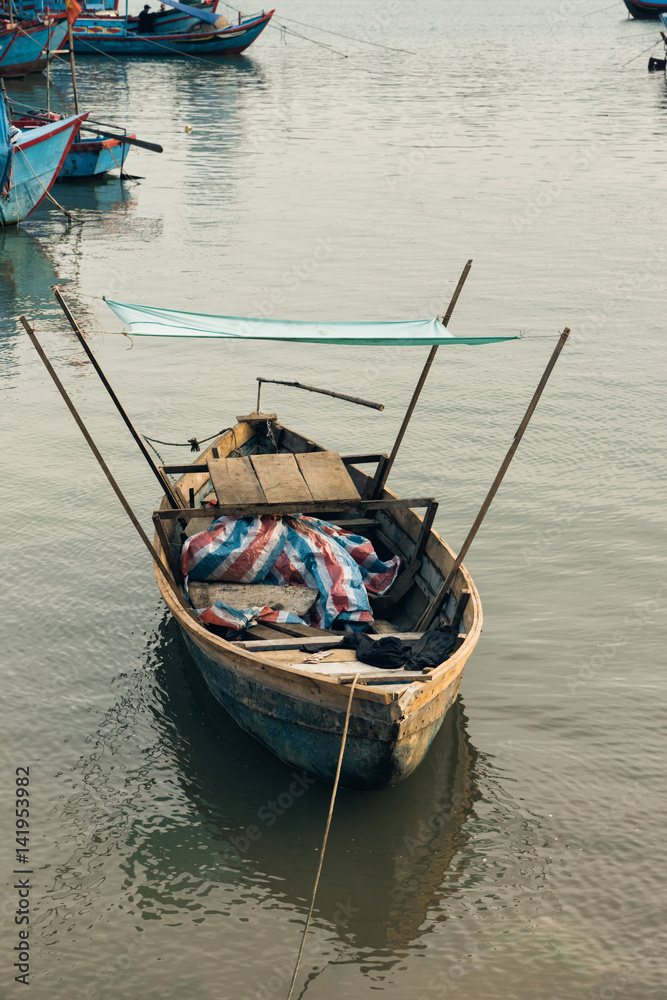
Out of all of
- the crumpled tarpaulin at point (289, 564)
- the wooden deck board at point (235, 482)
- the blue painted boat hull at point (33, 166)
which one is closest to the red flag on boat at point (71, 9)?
the blue painted boat hull at point (33, 166)

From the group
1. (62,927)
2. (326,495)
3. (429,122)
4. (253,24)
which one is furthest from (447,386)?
(253,24)

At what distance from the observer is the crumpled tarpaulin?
7.12m

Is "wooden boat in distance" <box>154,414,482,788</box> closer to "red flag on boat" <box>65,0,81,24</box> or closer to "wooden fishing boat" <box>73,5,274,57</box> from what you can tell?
"red flag on boat" <box>65,0,81,24</box>

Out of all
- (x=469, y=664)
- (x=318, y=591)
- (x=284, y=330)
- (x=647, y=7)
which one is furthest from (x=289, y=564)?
(x=647, y=7)

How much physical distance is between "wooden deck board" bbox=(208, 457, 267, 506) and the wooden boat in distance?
2.6 inches

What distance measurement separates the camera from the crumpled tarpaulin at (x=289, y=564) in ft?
23.4

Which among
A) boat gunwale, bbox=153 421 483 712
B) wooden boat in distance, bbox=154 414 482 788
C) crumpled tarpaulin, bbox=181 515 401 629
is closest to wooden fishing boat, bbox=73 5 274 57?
crumpled tarpaulin, bbox=181 515 401 629

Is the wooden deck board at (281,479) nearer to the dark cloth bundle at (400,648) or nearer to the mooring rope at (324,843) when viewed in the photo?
the dark cloth bundle at (400,648)

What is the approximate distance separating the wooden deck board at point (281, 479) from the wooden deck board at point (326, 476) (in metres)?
0.06

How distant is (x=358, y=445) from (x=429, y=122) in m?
26.1

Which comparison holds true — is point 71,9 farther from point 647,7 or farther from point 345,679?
point 647,7

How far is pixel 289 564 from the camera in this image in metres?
Result: 7.41

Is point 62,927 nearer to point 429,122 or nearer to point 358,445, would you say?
point 358,445

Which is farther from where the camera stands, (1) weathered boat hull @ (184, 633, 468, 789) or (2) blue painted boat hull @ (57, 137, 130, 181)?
(2) blue painted boat hull @ (57, 137, 130, 181)
